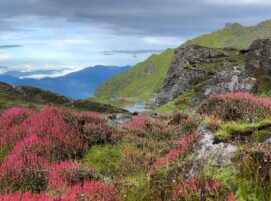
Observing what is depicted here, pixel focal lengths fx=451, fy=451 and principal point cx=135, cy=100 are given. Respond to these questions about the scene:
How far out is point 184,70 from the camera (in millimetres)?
46438

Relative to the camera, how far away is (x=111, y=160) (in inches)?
625

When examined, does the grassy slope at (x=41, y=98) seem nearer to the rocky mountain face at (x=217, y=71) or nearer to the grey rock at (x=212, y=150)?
the rocky mountain face at (x=217, y=71)

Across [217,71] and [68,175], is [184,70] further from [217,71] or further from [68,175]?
[68,175]

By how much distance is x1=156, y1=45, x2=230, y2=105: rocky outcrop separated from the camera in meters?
44.9

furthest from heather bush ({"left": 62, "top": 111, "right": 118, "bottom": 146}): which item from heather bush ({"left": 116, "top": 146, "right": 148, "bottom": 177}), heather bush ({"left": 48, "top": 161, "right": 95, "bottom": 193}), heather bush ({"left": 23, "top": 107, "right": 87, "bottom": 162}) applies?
heather bush ({"left": 48, "top": 161, "right": 95, "bottom": 193})

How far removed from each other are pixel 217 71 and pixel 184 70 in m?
4.25

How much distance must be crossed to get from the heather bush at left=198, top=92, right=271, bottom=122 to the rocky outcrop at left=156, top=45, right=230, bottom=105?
24.5 meters

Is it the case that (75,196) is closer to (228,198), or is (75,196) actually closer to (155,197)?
(155,197)

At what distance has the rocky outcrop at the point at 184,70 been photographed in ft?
147

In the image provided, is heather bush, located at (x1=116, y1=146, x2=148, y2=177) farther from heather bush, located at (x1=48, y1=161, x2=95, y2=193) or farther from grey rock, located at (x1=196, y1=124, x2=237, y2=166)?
grey rock, located at (x1=196, y1=124, x2=237, y2=166)

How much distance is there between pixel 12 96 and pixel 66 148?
25.8m

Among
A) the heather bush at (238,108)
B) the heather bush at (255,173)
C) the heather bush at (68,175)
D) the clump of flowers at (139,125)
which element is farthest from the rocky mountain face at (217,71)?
the heather bush at (255,173)

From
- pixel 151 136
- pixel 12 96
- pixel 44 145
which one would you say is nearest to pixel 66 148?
pixel 44 145

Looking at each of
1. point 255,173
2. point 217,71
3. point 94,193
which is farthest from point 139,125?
point 217,71
